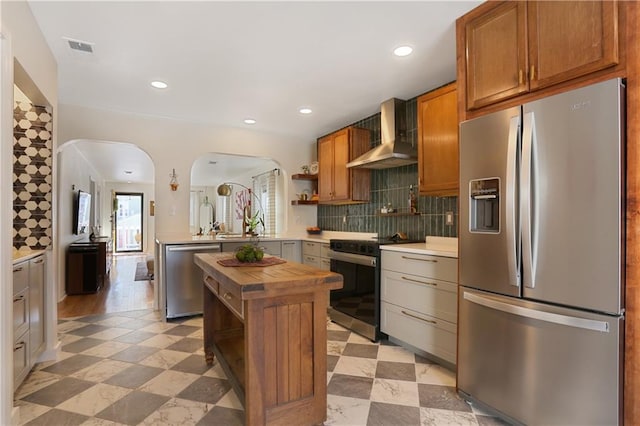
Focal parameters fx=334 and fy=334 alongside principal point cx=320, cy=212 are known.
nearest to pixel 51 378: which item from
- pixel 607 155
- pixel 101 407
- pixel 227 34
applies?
pixel 101 407

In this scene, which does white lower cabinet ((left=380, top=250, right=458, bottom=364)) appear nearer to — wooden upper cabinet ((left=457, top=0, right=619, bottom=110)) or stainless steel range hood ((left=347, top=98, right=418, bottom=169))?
stainless steel range hood ((left=347, top=98, right=418, bottom=169))

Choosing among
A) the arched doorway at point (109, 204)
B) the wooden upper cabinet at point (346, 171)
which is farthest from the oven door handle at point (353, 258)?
the arched doorway at point (109, 204)

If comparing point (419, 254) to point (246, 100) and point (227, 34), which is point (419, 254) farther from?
point (246, 100)

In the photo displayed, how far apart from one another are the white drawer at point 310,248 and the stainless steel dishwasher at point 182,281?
1.32 metres

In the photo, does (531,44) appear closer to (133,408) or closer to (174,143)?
(133,408)

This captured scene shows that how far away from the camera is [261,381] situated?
170 centimetres

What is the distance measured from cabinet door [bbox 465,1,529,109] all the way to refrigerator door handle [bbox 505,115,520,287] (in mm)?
247

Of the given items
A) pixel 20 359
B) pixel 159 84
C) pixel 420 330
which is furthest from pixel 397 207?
pixel 20 359

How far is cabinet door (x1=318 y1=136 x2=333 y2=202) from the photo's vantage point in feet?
15.2

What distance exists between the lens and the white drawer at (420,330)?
8.31ft

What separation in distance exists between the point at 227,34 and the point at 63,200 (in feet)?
14.6

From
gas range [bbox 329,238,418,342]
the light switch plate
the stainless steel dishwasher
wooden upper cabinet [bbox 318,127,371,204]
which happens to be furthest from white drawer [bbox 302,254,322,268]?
the light switch plate

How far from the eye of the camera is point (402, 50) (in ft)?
8.37

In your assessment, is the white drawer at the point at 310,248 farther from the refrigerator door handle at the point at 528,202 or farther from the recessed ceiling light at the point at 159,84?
the refrigerator door handle at the point at 528,202
